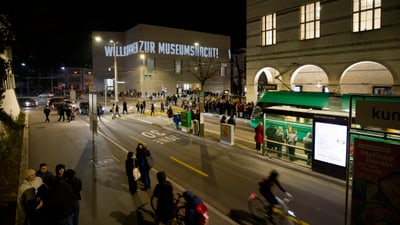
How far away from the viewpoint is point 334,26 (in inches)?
991

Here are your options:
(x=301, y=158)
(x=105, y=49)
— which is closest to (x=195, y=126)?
(x=301, y=158)

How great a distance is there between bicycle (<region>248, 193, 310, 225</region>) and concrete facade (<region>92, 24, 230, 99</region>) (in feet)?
195

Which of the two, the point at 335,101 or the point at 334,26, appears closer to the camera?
the point at 335,101

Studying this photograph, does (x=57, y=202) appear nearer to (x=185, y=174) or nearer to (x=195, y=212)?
(x=195, y=212)

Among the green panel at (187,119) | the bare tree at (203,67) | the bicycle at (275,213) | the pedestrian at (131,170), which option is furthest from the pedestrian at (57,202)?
the bare tree at (203,67)

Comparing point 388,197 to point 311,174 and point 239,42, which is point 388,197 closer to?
point 311,174

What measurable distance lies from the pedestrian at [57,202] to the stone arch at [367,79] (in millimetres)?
23573

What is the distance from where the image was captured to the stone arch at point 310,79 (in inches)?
1185

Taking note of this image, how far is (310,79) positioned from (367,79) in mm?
6086

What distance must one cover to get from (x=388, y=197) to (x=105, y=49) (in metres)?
A: 76.1

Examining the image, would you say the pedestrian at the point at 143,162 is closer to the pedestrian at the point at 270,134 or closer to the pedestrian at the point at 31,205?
the pedestrian at the point at 31,205

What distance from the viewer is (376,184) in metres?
6.02

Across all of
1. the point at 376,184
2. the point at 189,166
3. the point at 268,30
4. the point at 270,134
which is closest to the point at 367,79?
the point at 268,30

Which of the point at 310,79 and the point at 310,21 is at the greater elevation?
the point at 310,21
